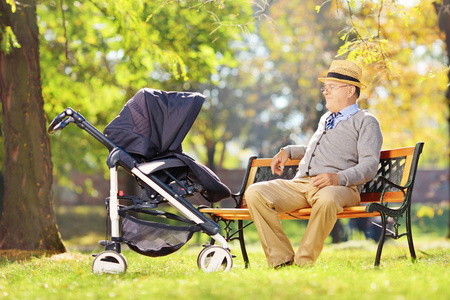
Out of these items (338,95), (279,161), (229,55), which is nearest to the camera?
(338,95)

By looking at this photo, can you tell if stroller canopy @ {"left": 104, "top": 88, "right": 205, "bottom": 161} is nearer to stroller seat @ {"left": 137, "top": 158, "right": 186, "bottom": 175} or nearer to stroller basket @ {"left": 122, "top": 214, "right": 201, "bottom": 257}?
stroller seat @ {"left": 137, "top": 158, "right": 186, "bottom": 175}

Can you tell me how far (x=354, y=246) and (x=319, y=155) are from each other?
596 cm

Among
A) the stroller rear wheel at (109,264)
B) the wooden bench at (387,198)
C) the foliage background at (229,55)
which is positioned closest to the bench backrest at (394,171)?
the wooden bench at (387,198)

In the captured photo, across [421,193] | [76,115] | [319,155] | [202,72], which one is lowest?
[421,193]

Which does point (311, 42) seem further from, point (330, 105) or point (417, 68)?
point (330, 105)

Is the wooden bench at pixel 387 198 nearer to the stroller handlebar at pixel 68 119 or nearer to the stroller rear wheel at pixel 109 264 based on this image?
the stroller rear wheel at pixel 109 264

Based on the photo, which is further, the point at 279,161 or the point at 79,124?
the point at 279,161

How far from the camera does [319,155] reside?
502 cm

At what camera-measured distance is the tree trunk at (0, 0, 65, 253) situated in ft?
24.6

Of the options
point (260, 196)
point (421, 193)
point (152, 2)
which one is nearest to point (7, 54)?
point (152, 2)

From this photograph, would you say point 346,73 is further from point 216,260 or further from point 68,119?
point 68,119

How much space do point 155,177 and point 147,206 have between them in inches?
9.7

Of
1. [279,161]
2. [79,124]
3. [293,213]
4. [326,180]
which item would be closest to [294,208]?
[293,213]

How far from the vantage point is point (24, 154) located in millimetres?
7605
